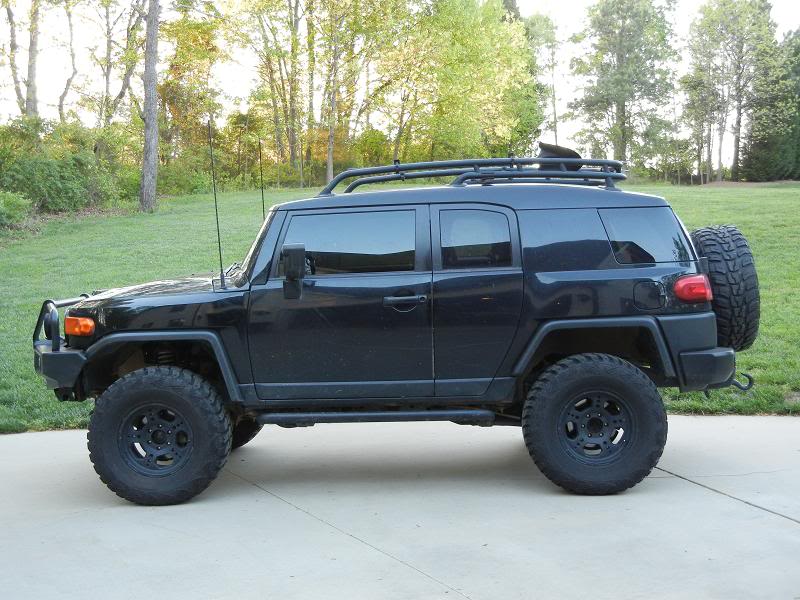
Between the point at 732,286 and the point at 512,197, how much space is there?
1406 millimetres

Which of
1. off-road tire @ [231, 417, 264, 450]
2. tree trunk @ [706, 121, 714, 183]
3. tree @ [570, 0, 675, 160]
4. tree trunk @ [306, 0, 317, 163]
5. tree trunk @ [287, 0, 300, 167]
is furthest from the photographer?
tree @ [570, 0, 675, 160]

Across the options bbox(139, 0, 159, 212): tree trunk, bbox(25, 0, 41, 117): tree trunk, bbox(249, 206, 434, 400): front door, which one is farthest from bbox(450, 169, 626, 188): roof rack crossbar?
bbox(25, 0, 41, 117): tree trunk

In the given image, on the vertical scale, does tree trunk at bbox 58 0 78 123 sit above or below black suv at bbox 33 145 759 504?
above

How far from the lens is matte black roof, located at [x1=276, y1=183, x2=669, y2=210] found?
5.95 meters

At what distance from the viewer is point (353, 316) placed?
5.84m

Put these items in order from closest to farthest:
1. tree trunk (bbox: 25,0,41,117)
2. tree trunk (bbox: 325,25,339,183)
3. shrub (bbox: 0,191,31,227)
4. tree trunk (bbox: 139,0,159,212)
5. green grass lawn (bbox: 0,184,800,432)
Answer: green grass lawn (bbox: 0,184,800,432) → shrub (bbox: 0,191,31,227) → tree trunk (bbox: 139,0,159,212) → tree trunk (bbox: 325,25,339,183) → tree trunk (bbox: 25,0,41,117)

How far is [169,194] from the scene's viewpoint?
35219 mm

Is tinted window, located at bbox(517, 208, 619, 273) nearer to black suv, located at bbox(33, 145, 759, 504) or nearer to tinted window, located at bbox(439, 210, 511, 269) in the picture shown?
black suv, located at bbox(33, 145, 759, 504)

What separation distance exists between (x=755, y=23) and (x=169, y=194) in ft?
96.9

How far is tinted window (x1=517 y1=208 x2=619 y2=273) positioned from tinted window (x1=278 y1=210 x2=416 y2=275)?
0.69 meters

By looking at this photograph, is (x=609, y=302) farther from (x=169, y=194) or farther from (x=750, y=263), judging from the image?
(x=169, y=194)

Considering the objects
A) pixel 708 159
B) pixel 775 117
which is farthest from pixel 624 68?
pixel 775 117

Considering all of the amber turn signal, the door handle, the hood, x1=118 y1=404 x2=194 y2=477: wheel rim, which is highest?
the hood

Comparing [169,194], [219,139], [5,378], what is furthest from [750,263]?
[219,139]
